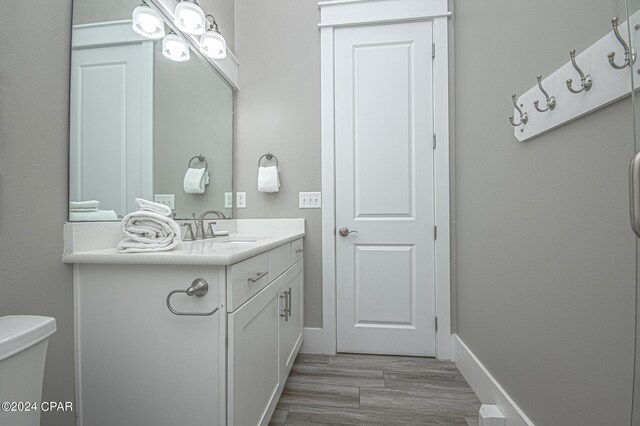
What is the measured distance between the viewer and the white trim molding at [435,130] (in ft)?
6.33

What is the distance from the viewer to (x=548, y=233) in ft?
3.22

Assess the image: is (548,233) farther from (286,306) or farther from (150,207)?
(150,207)

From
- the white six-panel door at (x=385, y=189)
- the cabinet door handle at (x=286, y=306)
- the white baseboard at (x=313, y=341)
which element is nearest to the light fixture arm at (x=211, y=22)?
the white six-panel door at (x=385, y=189)

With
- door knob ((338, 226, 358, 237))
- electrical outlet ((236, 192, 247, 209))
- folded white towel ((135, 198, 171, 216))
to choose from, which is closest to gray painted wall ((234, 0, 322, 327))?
electrical outlet ((236, 192, 247, 209))

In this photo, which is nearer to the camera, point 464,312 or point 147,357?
point 147,357

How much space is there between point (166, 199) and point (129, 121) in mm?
393

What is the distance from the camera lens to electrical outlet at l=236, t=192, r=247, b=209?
2125 mm

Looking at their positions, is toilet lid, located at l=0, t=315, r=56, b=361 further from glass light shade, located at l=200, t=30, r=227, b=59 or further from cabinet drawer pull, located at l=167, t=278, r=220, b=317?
glass light shade, located at l=200, t=30, r=227, b=59

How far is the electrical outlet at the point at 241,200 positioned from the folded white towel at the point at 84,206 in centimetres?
112

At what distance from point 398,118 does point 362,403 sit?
1744 millimetres

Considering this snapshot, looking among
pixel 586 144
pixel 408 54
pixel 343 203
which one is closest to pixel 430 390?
pixel 343 203

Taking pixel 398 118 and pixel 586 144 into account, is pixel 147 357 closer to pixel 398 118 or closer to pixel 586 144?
pixel 586 144

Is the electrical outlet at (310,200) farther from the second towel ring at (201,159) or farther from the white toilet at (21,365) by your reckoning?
the white toilet at (21,365)

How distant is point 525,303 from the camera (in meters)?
1.12
